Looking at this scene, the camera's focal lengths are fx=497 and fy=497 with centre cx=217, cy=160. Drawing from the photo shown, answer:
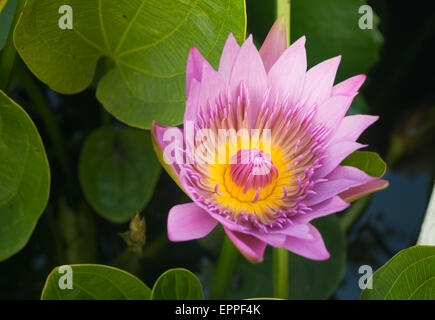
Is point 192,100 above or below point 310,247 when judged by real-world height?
above

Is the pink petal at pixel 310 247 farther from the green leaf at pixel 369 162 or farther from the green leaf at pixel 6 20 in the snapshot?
the green leaf at pixel 6 20

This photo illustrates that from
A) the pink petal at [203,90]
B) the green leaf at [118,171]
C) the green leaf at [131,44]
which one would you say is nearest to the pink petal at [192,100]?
the pink petal at [203,90]

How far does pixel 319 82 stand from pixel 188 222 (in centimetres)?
19

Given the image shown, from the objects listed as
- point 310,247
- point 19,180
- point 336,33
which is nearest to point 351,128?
point 310,247

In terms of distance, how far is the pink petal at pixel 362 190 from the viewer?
0.44 m

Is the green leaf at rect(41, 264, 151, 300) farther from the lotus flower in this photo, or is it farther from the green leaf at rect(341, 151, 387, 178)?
the green leaf at rect(341, 151, 387, 178)

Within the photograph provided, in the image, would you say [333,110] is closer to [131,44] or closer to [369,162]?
[369,162]

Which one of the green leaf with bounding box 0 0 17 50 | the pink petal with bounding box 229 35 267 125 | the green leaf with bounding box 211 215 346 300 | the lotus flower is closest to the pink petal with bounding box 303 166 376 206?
the lotus flower

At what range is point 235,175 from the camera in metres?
0.52

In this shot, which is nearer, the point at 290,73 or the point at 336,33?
the point at 290,73

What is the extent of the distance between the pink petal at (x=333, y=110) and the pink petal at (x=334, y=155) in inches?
0.9

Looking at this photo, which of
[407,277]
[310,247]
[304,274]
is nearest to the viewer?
[310,247]

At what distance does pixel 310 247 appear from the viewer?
43 centimetres
